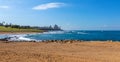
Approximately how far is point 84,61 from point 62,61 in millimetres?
1680

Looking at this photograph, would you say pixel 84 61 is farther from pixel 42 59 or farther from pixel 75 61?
pixel 42 59

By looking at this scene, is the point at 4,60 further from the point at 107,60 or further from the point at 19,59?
the point at 107,60

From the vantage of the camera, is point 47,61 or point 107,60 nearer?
point 47,61

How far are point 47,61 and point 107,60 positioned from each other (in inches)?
188

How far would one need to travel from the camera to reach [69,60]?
1822 cm

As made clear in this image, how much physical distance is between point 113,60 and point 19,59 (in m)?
7.28

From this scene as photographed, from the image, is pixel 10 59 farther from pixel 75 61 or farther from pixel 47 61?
pixel 75 61

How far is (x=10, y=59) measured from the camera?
60.0ft

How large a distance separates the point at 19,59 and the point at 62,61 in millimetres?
3339

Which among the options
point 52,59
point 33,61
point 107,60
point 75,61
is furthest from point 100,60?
point 33,61

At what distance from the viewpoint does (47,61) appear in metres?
17.6

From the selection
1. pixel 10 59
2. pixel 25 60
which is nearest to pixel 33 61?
pixel 25 60

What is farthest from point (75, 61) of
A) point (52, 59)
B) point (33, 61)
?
point (33, 61)

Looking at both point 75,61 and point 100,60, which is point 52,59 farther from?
point 100,60
